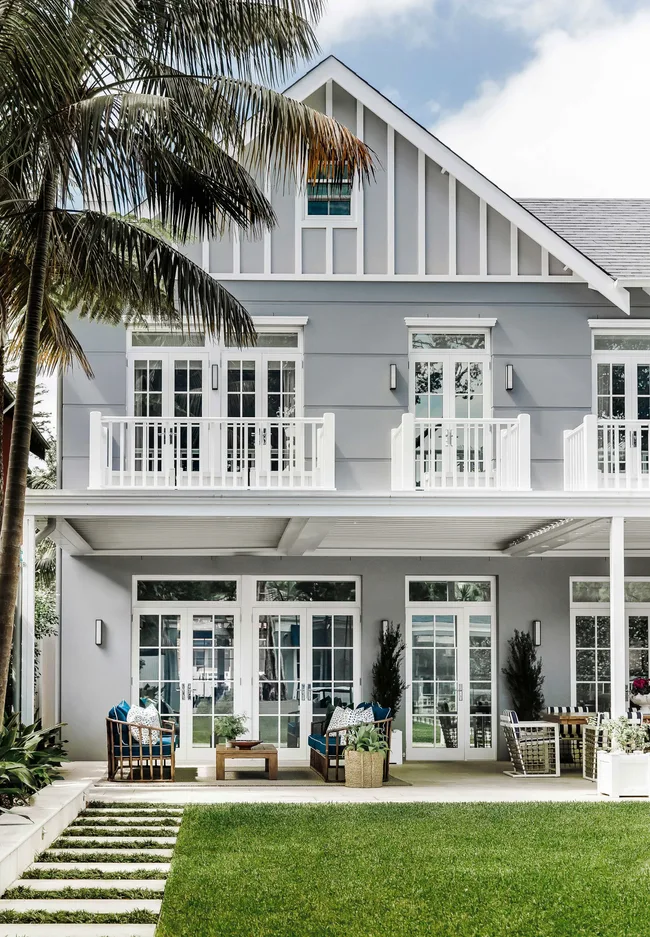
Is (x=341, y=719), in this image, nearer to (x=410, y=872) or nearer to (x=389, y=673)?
(x=389, y=673)

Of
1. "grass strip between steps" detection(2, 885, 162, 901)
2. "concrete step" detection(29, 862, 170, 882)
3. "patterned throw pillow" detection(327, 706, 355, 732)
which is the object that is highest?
"patterned throw pillow" detection(327, 706, 355, 732)

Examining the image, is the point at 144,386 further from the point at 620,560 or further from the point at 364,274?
the point at 620,560

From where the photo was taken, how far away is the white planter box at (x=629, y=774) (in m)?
11.9

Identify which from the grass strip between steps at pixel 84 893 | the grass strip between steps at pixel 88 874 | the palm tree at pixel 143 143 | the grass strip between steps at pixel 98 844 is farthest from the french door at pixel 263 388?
the grass strip between steps at pixel 84 893

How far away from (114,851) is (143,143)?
17.9 feet

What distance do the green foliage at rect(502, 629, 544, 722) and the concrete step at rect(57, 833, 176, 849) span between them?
6.86 metres

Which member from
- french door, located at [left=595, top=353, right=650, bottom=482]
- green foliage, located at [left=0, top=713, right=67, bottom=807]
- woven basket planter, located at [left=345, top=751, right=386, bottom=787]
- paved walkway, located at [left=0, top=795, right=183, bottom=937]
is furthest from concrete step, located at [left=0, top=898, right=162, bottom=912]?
french door, located at [left=595, top=353, right=650, bottom=482]

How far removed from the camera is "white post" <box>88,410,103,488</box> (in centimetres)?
1234

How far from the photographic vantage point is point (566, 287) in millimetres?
14938

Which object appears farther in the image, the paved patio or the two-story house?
the two-story house

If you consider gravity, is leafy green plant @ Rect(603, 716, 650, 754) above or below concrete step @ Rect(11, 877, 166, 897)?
above

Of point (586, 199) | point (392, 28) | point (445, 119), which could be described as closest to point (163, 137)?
point (586, 199)

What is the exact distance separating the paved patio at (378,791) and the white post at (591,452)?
333 centimetres

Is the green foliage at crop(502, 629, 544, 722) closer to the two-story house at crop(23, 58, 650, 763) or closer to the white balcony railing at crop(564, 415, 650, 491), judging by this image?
the two-story house at crop(23, 58, 650, 763)
